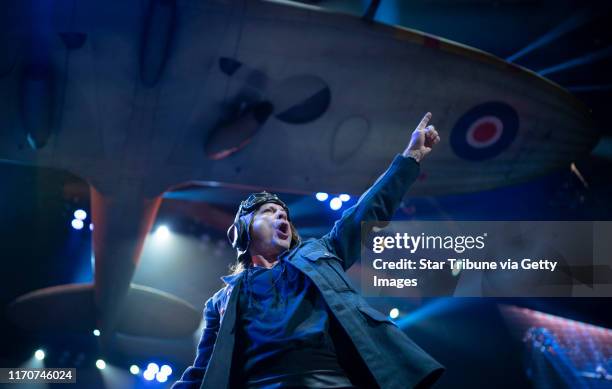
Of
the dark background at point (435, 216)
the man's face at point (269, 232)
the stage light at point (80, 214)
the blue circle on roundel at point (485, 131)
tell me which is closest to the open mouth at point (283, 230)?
the man's face at point (269, 232)

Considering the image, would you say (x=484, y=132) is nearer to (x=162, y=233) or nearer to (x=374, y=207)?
(x=162, y=233)

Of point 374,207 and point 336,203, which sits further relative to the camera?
point 336,203

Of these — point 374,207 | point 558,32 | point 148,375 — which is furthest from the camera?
point 148,375

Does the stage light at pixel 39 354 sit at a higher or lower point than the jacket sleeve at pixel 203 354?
Result: higher

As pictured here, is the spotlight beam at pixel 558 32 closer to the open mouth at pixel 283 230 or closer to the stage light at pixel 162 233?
the open mouth at pixel 283 230

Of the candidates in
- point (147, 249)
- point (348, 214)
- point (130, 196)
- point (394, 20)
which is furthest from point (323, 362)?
point (147, 249)

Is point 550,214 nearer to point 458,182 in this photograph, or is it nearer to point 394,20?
point 458,182

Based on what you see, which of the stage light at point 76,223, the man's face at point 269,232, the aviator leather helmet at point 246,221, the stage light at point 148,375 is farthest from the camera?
the stage light at point 76,223

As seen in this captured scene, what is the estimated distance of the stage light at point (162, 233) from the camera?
5.91 m

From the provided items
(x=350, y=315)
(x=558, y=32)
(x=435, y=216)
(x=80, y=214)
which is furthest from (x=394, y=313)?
(x=350, y=315)

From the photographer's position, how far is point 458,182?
19.3 feet

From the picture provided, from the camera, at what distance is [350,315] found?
59.7 inches

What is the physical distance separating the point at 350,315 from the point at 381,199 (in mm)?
410

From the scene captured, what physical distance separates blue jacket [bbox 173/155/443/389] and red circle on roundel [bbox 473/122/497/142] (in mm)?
3979
